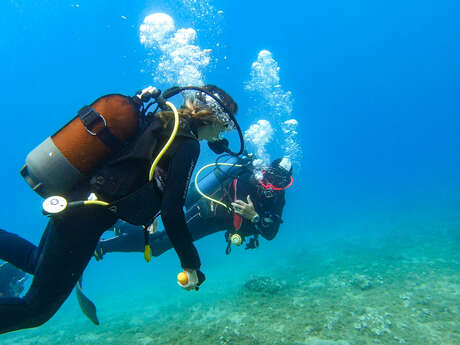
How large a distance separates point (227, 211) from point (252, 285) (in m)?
6.66

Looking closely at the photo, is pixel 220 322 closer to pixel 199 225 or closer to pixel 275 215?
pixel 199 225

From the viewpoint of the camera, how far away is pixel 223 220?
544 cm

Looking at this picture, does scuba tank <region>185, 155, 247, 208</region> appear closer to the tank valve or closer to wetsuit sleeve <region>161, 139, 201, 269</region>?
wetsuit sleeve <region>161, 139, 201, 269</region>

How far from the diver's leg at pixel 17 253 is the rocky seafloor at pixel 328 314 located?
441cm

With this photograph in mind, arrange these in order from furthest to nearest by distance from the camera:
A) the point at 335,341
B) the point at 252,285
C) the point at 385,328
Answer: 1. the point at 252,285
2. the point at 385,328
3. the point at 335,341

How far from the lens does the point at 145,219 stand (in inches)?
104

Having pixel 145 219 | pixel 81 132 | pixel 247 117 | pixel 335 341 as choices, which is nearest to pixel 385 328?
pixel 335 341

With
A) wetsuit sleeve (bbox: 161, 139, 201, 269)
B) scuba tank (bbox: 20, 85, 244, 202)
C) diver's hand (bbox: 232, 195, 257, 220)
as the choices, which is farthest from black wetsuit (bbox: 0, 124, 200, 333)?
diver's hand (bbox: 232, 195, 257, 220)

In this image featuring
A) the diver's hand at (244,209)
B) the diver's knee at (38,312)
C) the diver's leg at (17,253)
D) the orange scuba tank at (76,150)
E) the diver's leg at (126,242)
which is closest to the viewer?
the orange scuba tank at (76,150)

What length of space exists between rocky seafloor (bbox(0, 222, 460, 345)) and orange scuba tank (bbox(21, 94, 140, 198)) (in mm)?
5424

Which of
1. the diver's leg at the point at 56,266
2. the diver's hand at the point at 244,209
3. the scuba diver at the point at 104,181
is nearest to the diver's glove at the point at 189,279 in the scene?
the scuba diver at the point at 104,181

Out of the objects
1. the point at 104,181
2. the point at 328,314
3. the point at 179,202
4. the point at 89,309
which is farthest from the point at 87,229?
the point at 328,314

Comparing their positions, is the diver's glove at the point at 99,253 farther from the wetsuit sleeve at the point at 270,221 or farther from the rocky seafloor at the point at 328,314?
the wetsuit sleeve at the point at 270,221

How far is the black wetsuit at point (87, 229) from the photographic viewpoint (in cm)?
235
